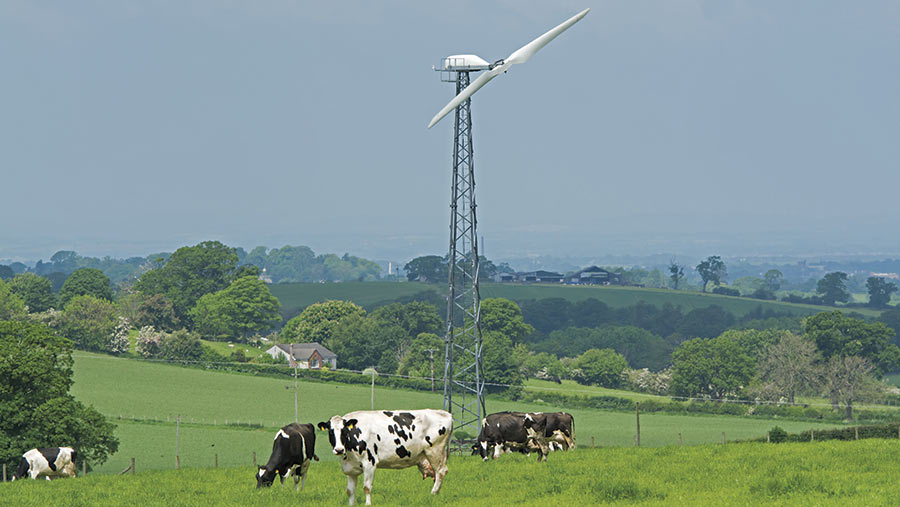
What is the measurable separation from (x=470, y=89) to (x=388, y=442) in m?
30.6

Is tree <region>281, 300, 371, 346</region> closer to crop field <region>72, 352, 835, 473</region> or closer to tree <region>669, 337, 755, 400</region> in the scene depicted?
crop field <region>72, 352, 835, 473</region>

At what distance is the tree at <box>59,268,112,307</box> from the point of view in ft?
557

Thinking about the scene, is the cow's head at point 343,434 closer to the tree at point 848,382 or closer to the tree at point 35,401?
the tree at point 35,401

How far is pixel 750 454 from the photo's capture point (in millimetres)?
32406

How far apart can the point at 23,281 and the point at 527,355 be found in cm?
8821

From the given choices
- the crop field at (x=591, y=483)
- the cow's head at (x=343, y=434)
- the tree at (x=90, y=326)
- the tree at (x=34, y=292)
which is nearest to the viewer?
the crop field at (x=591, y=483)

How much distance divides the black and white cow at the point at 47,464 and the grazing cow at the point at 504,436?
16401 mm

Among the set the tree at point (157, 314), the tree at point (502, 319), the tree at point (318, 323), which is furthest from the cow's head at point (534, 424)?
the tree at point (157, 314)

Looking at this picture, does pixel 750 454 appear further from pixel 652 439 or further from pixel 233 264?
pixel 233 264

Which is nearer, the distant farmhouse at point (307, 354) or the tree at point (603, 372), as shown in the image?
the tree at point (603, 372)

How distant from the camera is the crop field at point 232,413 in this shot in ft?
262

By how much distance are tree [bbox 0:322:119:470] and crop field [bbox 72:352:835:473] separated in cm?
1495

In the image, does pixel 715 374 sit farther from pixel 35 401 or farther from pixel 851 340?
pixel 35 401

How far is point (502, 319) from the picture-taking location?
170 m
